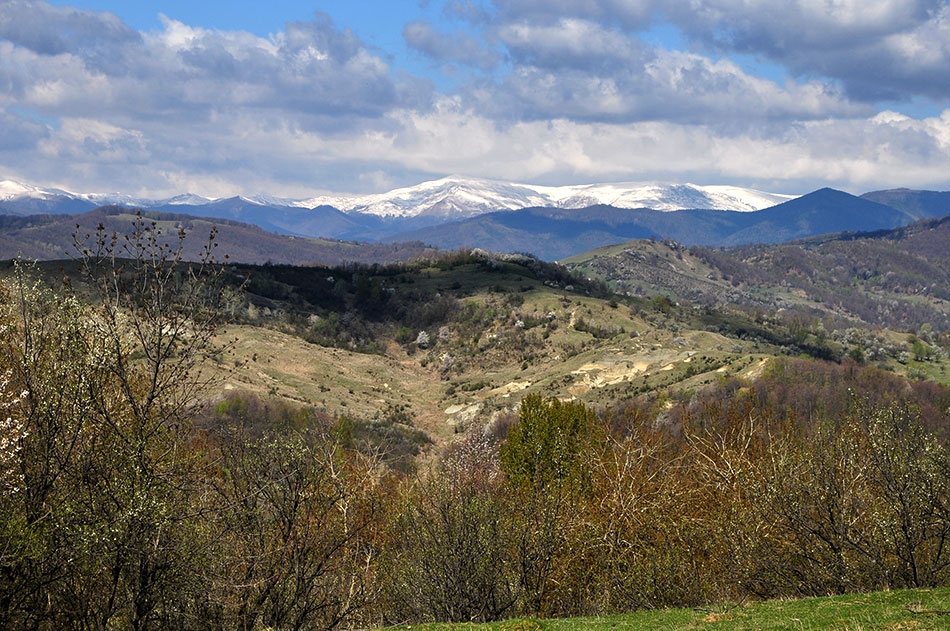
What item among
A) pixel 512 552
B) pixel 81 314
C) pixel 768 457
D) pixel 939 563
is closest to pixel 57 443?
pixel 81 314

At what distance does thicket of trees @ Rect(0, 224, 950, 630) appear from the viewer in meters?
17.7

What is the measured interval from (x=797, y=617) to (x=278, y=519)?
1512cm

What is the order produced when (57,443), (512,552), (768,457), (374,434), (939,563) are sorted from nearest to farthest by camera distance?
1. (57,443)
2. (939,563)
3. (512,552)
4. (768,457)
5. (374,434)

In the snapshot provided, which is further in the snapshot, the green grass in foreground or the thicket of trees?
the thicket of trees

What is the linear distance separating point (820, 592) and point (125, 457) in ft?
78.1

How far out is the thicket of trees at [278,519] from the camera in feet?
58.1

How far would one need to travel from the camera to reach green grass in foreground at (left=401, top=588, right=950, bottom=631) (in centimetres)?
1576

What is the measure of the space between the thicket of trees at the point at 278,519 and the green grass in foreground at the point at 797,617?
3.77 metres

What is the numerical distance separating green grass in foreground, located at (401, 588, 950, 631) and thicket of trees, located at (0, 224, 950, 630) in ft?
12.4

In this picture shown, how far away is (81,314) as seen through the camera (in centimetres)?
1919

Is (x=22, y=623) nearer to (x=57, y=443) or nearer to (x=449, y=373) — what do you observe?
(x=57, y=443)

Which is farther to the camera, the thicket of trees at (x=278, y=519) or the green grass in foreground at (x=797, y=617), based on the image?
the thicket of trees at (x=278, y=519)

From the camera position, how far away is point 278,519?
68.3 feet

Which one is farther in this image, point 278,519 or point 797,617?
point 278,519
